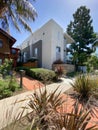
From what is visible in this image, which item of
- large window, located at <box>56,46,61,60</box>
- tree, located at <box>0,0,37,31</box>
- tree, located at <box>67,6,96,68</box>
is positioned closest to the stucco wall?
tree, located at <box>0,0,37,31</box>

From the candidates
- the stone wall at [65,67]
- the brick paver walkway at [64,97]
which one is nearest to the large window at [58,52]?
the stone wall at [65,67]

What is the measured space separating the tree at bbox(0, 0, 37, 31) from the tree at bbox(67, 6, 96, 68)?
684 inches

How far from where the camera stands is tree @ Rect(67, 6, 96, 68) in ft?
117

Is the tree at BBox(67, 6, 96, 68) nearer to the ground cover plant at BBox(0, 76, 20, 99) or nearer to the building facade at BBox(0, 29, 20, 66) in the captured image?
the building facade at BBox(0, 29, 20, 66)

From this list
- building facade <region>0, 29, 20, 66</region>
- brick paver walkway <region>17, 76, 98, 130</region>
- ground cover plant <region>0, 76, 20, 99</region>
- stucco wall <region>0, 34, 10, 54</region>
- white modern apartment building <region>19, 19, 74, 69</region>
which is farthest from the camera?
white modern apartment building <region>19, 19, 74, 69</region>

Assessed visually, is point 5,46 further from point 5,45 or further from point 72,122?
point 72,122

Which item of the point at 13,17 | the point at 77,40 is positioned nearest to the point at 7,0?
the point at 13,17

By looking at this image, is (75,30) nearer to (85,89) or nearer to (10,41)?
(10,41)

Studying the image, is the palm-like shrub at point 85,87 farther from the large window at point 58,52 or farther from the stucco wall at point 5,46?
the large window at point 58,52

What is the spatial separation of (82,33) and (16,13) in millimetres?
21139

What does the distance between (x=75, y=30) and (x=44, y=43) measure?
13.1 meters

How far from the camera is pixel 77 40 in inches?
1433

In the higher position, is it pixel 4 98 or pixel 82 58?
pixel 82 58

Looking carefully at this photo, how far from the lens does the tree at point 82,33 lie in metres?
35.6
